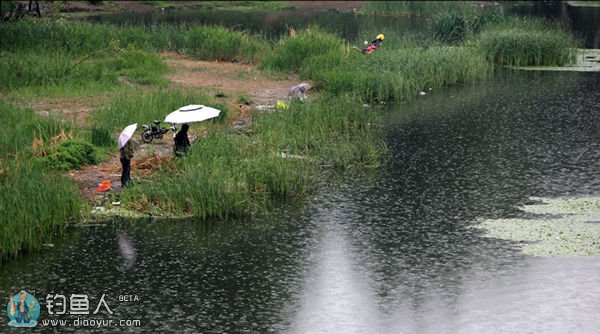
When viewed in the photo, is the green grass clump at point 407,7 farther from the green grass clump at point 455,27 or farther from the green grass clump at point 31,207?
the green grass clump at point 31,207

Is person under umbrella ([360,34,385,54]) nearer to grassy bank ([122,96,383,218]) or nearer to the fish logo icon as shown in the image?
grassy bank ([122,96,383,218])

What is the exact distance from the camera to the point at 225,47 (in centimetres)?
3453

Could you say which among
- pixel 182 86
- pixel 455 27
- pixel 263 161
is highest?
A: pixel 263 161

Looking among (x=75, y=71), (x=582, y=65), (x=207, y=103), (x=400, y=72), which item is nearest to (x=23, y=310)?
(x=207, y=103)

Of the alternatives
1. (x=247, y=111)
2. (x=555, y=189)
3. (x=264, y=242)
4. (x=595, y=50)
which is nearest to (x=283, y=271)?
(x=264, y=242)

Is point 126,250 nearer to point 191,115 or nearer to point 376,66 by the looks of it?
point 191,115

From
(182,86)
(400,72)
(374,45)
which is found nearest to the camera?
(182,86)

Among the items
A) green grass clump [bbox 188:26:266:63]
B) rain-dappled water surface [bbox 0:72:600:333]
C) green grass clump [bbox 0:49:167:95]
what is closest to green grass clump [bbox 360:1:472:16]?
green grass clump [bbox 188:26:266:63]

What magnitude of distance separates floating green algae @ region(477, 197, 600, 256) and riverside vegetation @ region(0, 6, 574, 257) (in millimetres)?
3991

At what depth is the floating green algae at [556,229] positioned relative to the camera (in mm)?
16188

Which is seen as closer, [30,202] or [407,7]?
[30,202]

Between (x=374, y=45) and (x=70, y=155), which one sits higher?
(x=70, y=155)

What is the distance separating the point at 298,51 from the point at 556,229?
16.7m

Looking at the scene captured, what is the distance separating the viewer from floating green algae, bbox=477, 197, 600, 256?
1619cm
